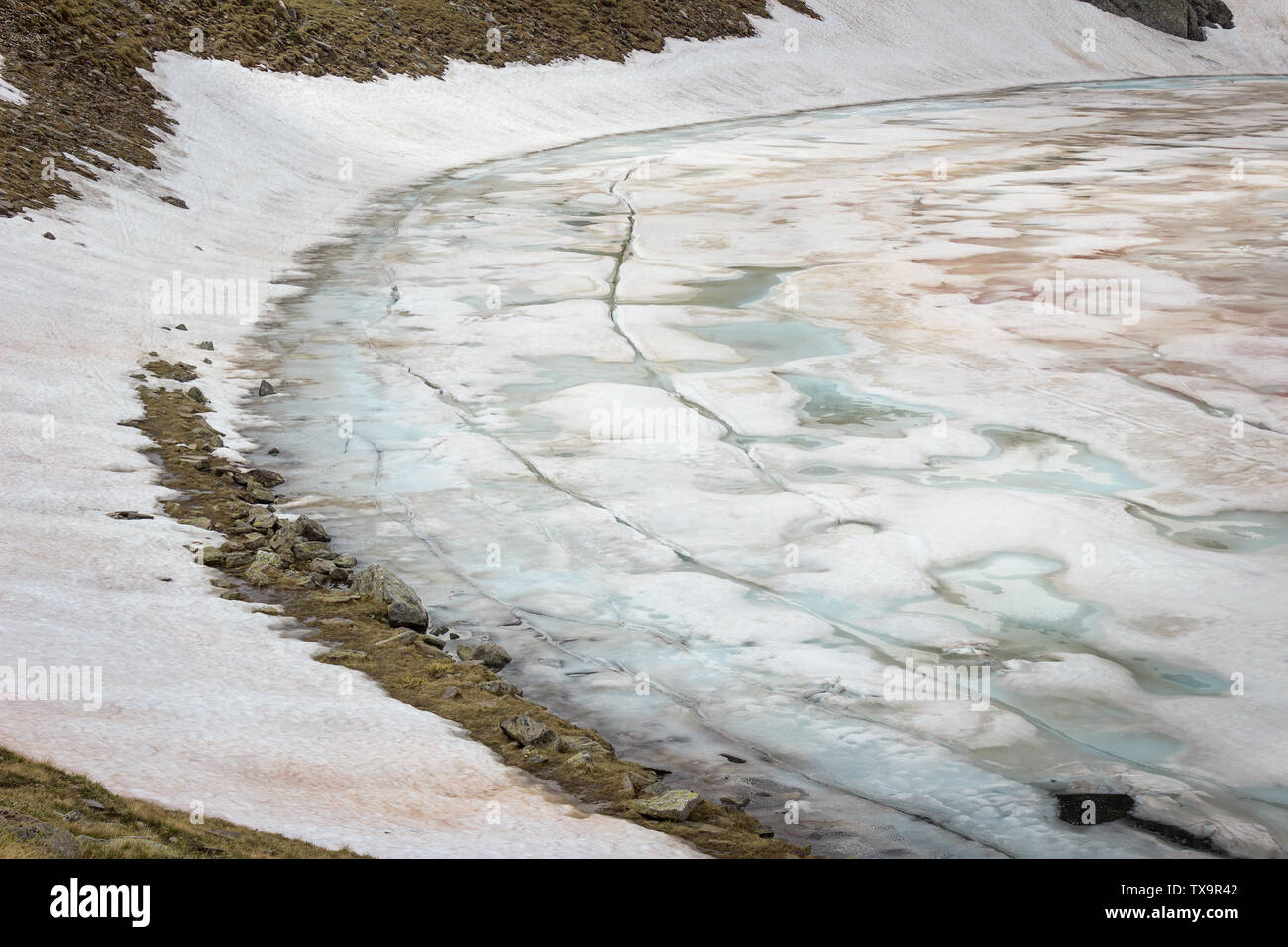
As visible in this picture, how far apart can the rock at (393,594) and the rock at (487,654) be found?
32cm

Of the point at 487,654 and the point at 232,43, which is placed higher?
the point at 232,43

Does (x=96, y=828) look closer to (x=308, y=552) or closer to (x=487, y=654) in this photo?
(x=487, y=654)

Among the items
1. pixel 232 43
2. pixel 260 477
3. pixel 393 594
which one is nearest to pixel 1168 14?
pixel 232 43

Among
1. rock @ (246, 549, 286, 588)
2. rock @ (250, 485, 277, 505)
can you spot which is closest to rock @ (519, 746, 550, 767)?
rock @ (246, 549, 286, 588)

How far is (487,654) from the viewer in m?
5.73

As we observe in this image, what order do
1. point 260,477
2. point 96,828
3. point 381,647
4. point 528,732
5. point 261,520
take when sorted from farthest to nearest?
point 260,477 → point 261,520 → point 381,647 → point 528,732 → point 96,828

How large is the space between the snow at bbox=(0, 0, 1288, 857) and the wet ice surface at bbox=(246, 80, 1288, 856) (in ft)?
1.15

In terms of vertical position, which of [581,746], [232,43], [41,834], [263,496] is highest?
[232,43]

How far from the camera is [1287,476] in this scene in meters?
7.50

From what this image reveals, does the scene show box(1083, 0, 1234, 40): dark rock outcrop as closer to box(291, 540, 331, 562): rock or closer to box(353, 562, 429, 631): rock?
box(291, 540, 331, 562): rock

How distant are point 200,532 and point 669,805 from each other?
11.2 feet

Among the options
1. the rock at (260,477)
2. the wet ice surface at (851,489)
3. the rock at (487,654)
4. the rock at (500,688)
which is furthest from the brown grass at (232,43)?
the rock at (500,688)

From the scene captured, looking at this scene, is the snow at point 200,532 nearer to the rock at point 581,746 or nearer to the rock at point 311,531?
the rock at point 581,746

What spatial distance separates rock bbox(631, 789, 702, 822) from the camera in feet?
14.5
